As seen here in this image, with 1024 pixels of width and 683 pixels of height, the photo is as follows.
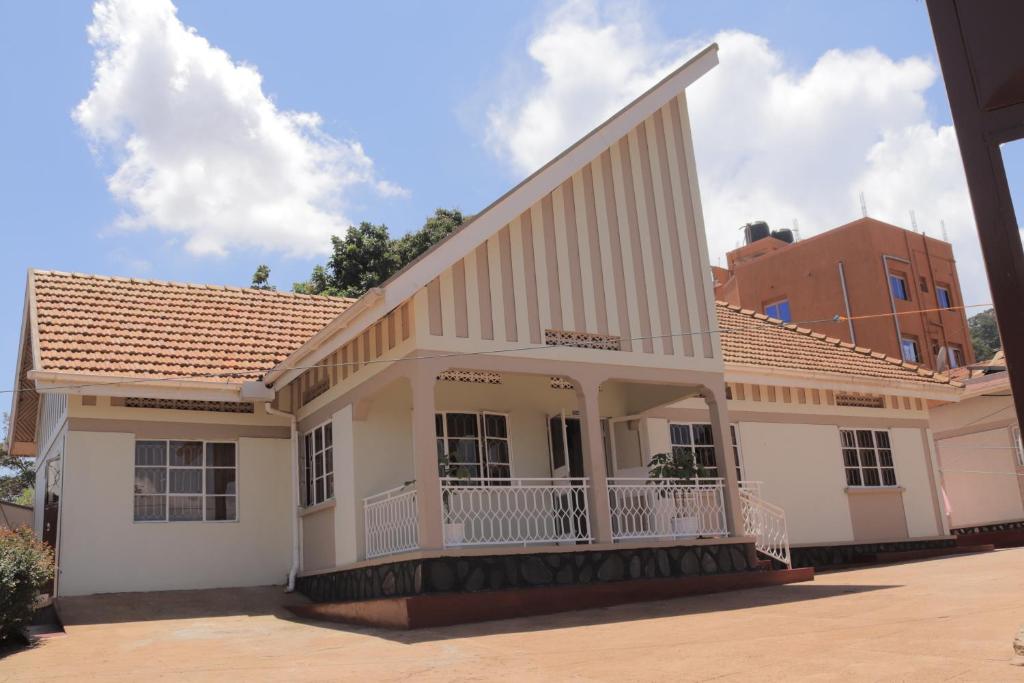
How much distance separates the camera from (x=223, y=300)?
16703 millimetres

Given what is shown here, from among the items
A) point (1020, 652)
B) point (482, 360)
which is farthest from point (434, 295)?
point (1020, 652)

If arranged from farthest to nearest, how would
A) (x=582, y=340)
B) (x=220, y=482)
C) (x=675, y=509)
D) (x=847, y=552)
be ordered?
1. (x=847, y=552)
2. (x=220, y=482)
3. (x=675, y=509)
4. (x=582, y=340)

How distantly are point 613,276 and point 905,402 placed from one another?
30.9 ft

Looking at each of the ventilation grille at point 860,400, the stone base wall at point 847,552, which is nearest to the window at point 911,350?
the ventilation grille at point 860,400

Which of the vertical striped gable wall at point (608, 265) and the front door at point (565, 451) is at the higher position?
the vertical striped gable wall at point (608, 265)

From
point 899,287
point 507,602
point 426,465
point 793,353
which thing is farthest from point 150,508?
point 899,287

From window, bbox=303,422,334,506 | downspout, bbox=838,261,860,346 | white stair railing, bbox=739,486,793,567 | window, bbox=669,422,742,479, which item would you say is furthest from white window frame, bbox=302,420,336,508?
downspout, bbox=838,261,860,346

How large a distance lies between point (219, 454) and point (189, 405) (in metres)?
0.85

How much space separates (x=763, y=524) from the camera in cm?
1588

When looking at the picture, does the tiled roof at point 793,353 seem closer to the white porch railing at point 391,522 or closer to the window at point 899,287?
the white porch railing at point 391,522

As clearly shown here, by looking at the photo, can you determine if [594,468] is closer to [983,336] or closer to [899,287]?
[899,287]

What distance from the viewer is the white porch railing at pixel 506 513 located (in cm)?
1123

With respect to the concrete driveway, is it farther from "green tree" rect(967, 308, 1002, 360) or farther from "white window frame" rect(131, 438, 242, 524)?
"green tree" rect(967, 308, 1002, 360)

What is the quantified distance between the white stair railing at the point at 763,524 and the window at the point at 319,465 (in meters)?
6.39
